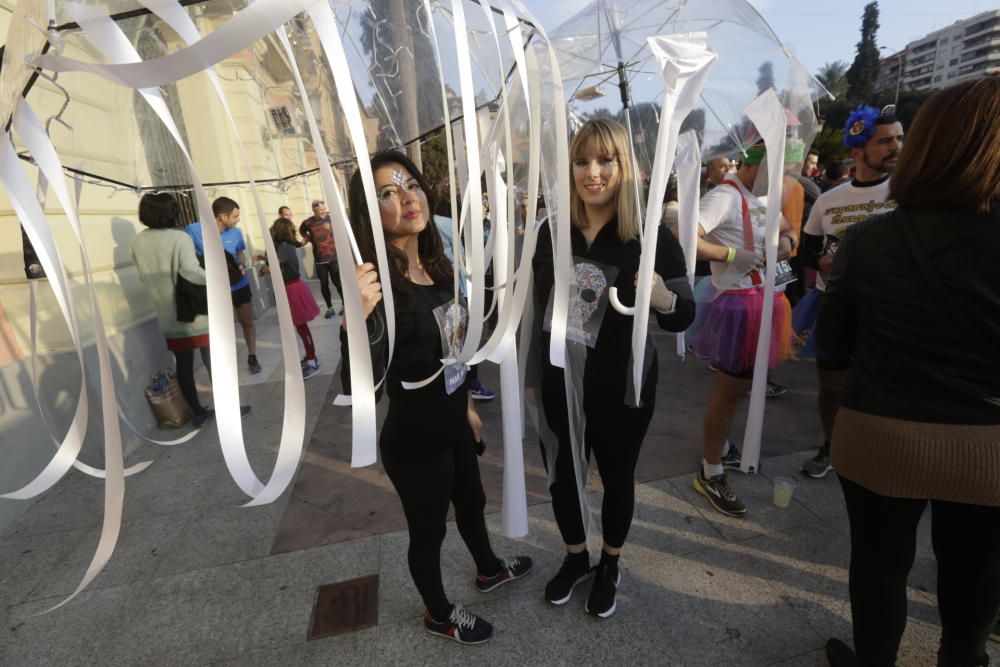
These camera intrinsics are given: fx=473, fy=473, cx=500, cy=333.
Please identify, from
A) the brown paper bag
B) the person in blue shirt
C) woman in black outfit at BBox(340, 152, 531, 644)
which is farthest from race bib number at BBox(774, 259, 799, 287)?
the brown paper bag

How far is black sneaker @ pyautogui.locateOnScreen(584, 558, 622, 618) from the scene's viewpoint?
6.28ft

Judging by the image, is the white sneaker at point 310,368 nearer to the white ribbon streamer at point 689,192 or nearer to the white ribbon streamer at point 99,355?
the white ribbon streamer at point 689,192

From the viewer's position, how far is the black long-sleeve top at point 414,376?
1.47m

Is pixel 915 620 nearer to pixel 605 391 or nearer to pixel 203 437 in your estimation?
pixel 605 391

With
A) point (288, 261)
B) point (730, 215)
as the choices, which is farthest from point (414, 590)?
point (288, 261)

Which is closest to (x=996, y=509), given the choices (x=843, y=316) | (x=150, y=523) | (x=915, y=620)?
(x=843, y=316)

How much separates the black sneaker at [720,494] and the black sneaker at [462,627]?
1.41m

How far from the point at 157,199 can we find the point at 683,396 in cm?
452

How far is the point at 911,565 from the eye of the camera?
1.40m

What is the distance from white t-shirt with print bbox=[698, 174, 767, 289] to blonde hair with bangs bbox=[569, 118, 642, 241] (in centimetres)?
83

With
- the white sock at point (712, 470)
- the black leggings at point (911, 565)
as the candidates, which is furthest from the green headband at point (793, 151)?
the white sock at point (712, 470)

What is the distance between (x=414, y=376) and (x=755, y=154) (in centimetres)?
197

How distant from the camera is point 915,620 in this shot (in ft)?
6.07

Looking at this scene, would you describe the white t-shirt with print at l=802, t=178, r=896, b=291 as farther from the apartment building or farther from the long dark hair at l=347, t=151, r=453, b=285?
the apartment building
